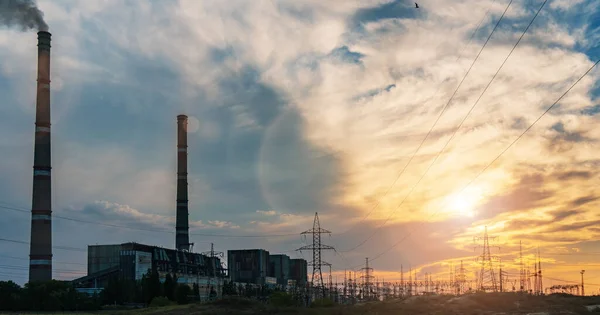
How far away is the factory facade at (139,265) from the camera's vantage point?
117938 millimetres

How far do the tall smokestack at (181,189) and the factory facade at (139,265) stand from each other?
139 inches

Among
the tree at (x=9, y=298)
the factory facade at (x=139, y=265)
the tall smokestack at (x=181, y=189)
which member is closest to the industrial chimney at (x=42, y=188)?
the tree at (x=9, y=298)

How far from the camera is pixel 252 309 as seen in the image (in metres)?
67.3

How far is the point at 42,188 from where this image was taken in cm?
9844

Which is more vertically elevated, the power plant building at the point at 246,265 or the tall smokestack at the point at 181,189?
the tall smokestack at the point at 181,189

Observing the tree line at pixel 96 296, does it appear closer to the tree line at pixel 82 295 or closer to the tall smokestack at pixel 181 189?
the tree line at pixel 82 295

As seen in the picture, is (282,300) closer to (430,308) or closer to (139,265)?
(430,308)

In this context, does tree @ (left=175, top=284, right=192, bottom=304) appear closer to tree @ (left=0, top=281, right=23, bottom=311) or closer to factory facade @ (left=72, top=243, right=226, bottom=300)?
factory facade @ (left=72, top=243, right=226, bottom=300)

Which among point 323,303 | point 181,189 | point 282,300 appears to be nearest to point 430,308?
point 323,303

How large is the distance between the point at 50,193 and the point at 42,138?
9.31m

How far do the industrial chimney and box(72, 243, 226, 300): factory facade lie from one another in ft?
50.0

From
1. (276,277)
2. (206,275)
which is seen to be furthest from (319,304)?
(276,277)

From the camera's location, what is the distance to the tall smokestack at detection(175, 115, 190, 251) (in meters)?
138

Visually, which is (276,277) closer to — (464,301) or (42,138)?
(42,138)
